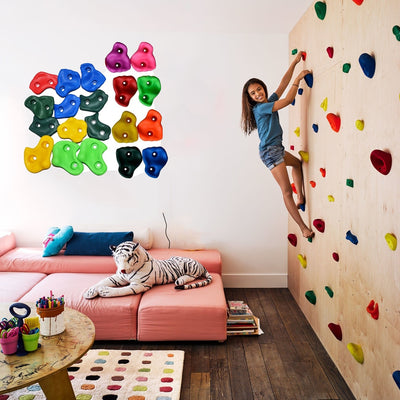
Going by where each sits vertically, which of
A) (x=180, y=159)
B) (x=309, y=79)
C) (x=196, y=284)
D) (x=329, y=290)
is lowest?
(x=196, y=284)

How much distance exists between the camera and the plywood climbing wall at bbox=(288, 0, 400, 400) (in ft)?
6.39

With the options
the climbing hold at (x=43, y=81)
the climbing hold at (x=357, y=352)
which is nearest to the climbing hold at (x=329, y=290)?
the climbing hold at (x=357, y=352)

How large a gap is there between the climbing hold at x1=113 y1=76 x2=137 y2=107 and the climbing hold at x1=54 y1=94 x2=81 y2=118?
1.23 ft

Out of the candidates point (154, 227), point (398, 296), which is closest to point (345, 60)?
point (398, 296)

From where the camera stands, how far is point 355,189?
2.39 metres

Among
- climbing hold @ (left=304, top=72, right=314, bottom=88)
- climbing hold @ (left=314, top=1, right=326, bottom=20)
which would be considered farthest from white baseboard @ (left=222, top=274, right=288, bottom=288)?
climbing hold @ (left=314, top=1, right=326, bottom=20)

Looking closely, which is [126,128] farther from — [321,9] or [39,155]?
[321,9]

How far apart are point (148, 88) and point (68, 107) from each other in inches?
30.9

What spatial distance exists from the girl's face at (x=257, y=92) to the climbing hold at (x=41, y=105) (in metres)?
2.05

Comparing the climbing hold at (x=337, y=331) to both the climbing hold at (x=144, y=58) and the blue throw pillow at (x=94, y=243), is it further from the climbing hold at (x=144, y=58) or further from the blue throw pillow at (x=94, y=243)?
the climbing hold at (x=144, y=58)

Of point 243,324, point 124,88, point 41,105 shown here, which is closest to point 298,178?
point 243,324

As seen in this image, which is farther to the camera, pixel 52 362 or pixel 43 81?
pixel 43 81

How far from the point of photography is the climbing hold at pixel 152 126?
420cm

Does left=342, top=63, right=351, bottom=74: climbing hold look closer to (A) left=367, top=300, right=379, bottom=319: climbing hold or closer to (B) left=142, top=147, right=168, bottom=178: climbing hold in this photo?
(A) left=367, top=300, right=379, bottom=319: climbing hold
